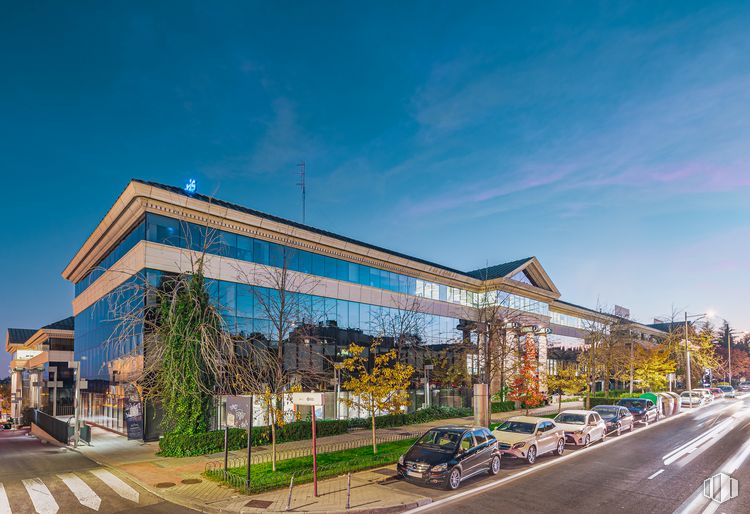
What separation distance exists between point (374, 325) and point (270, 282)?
1073 cm

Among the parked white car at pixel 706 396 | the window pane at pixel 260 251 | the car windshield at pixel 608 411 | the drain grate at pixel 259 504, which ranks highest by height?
the window pane at pixel 260 251

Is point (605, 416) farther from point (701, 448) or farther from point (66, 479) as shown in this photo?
point (66, 479)

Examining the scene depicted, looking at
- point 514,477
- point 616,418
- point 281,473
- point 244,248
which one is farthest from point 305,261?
point 616,418

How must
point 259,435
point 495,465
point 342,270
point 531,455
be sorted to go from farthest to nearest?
point 342,270, point 259,435, point 531,455, point 495,465

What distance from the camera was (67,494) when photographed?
49.1ft

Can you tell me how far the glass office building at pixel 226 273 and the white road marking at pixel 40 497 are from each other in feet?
18.2

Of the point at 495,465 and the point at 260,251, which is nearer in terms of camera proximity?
the point at 495,465

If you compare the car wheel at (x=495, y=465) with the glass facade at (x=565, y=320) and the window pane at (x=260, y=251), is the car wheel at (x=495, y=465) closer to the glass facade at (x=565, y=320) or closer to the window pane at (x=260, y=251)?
the window pane at (x=260, y=251)

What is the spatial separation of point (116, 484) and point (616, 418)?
26.0 m

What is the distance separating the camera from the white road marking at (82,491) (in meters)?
13.9

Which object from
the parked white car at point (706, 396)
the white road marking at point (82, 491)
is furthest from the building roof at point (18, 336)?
the parked white car at point (706, 396)

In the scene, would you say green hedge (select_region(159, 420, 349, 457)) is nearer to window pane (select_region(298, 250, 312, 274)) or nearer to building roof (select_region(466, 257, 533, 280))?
window pane (select_region(298, 250, 312, 274))

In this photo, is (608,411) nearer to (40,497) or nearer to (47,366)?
(40,497)

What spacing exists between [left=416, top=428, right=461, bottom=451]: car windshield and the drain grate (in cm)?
574
